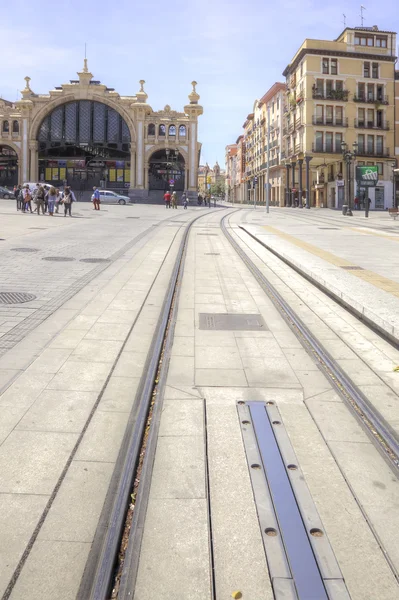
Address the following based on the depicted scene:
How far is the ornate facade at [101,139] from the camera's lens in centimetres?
7325

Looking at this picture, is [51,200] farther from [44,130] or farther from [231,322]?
[44,130]

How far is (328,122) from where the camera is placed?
67875 millimetres

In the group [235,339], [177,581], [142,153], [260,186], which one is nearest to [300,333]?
[235,339]

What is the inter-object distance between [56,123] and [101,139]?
246 inches

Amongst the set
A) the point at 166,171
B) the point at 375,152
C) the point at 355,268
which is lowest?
the point at 355,268

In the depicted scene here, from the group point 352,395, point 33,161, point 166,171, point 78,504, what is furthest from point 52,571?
point 33,161

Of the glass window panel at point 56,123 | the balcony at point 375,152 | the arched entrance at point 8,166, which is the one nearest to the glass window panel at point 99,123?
the glass window panel at point 56,123

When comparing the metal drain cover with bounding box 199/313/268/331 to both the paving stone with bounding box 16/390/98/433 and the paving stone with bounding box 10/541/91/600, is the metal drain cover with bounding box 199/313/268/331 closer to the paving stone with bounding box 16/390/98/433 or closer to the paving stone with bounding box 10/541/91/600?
the paving stone with bounding box 16/390/98/433

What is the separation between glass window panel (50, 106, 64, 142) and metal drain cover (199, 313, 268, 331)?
7200 centimetres

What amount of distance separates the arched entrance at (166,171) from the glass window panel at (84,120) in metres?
8.79

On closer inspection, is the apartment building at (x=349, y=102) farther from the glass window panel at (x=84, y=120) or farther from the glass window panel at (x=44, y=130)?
the glass window panel at (x=44, y=130)

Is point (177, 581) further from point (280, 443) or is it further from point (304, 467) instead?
point (280, 443)

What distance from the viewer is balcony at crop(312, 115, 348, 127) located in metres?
67.7

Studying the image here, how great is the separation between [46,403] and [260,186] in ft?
325
